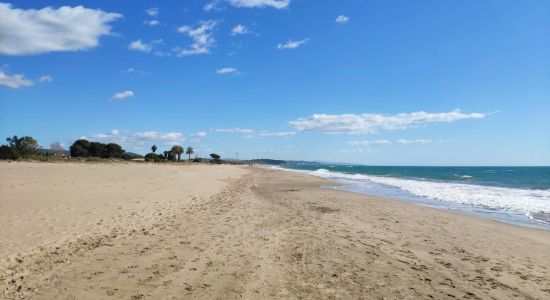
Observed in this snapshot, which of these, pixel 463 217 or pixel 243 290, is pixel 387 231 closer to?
pixel 463 217

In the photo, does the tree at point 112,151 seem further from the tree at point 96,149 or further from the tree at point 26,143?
the tree at point 26,143

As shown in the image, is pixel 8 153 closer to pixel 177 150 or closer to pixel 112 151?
pixel 112 151

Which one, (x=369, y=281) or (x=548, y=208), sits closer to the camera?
(x=369, y=281)

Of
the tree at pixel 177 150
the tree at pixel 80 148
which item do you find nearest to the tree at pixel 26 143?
the tree at pixel 80 148

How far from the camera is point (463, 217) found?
52.0ft

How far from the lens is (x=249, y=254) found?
835 cm

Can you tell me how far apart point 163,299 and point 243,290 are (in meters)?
1.26

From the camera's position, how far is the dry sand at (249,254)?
20.4ft

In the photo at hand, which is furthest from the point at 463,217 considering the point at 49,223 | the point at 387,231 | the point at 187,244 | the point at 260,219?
the point at 49,223

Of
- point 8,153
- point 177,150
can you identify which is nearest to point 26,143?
point 8,153

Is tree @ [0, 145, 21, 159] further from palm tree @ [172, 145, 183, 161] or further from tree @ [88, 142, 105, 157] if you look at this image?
palm tree @ [172, 145, 183, 161]

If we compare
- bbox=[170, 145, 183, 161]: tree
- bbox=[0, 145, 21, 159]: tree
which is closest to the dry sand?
bbox=[0, 145, 21, 159]: tree

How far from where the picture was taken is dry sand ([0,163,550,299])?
6230mm

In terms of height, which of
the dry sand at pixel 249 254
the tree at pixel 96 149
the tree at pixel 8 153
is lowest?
the dry sand at pixel 249 254
